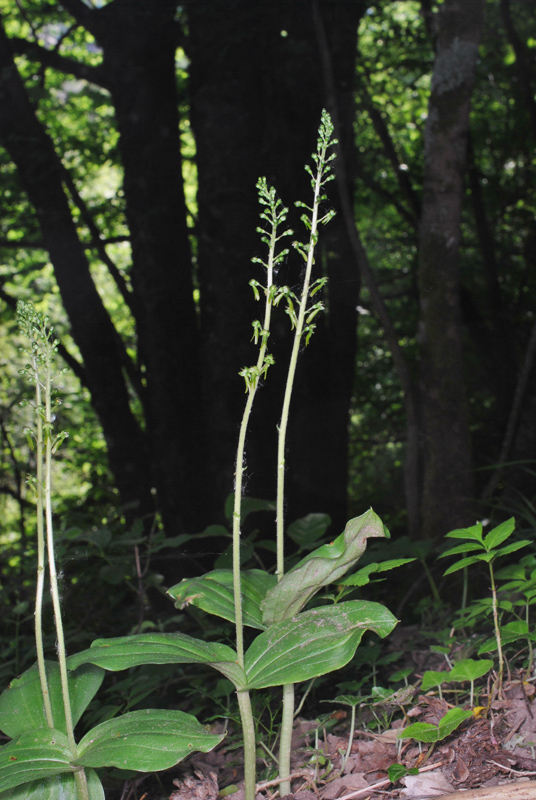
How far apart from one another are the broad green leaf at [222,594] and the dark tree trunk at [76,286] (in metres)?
2.54

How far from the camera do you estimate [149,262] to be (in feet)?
11.4

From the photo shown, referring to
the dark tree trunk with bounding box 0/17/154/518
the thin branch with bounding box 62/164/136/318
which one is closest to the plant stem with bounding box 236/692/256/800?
the dark tree trunk with bounding box 0/17/154/518

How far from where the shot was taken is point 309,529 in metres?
1.91

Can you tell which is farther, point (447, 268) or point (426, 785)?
point (447, 268)

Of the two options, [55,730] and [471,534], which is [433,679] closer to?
[471,534]

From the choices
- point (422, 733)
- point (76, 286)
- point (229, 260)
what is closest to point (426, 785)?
point (422, 733)

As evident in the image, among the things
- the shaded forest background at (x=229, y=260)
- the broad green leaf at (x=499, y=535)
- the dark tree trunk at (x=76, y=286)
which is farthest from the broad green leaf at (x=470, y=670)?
the dark tree trunk at (x=76, y=286)

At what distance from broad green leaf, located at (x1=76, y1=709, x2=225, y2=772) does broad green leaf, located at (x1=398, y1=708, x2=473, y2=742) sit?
42cm

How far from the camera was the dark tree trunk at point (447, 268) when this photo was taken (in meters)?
2.70

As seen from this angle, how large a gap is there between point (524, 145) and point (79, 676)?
701 centimetres

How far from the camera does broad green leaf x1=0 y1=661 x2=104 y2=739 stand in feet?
3.61

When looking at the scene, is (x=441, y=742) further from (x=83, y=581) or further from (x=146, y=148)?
(x=146, y=148)

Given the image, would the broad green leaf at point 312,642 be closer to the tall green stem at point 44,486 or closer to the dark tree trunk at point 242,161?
the tall green stem at point 44,486

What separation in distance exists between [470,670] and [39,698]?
86cm
